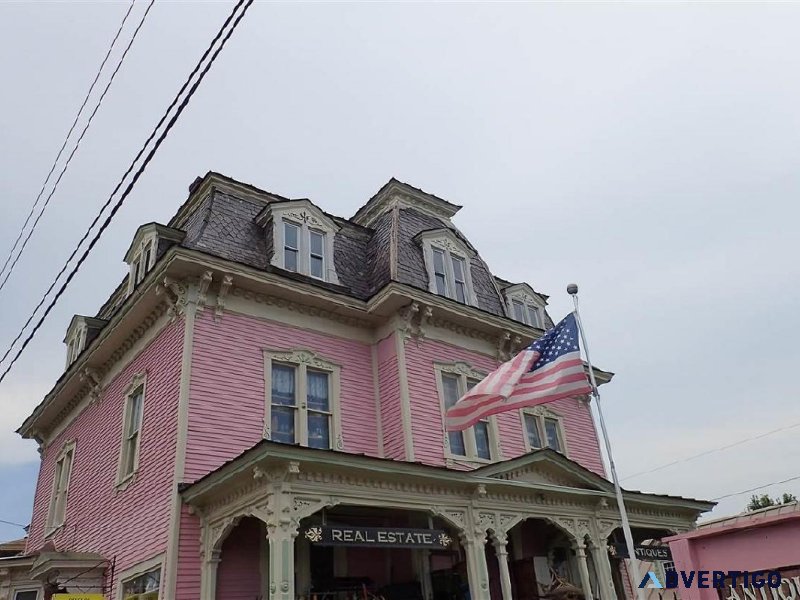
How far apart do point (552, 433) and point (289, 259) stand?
8908 millimetres

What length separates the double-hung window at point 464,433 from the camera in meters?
14.7

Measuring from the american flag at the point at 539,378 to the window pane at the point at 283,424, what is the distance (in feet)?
13.4

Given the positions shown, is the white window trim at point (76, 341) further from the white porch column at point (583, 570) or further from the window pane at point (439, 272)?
the white porch column at point (583, 570)

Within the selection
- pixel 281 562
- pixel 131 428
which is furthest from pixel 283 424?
pixel 281 562

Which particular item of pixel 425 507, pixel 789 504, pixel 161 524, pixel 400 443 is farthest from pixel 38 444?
pixel 789 504

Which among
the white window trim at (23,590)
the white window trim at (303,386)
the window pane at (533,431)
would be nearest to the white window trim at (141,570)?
the white window trim at (303,386)

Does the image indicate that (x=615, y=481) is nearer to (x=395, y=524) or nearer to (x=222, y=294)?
(x=395, y=524)

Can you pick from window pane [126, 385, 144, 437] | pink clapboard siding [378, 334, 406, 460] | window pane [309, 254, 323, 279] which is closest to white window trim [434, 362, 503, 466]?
pink clapboard siding [378, 334, 406, 460]

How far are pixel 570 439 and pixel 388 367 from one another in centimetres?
653

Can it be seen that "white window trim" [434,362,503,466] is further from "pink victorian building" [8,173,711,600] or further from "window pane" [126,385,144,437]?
"window pane" [126,385,144,437]

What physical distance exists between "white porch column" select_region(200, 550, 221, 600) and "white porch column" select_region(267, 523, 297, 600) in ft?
6.83

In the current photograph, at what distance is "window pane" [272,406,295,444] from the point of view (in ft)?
42.9

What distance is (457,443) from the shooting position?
14836mm

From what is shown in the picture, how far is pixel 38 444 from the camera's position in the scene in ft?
70.2
